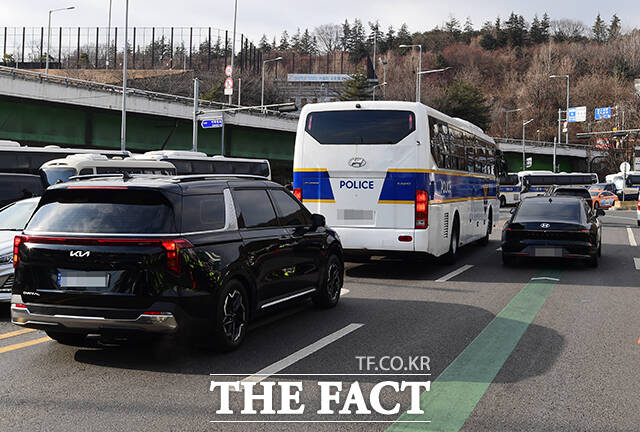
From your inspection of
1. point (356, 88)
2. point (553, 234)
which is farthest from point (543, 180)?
point (553, 234)

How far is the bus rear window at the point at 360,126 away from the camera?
12.7 metres

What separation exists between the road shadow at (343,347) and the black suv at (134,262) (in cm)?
34

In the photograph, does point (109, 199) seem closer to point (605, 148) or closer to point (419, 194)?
point (419, 194)

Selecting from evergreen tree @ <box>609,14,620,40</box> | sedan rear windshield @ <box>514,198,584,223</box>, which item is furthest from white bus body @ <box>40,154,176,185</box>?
evergreen tree @ <box>609,14,620,40</box>

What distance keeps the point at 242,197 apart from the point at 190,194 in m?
0.98

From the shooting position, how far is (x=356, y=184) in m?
12.9

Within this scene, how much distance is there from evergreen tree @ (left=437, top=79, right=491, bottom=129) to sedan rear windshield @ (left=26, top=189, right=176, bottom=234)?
87035mm

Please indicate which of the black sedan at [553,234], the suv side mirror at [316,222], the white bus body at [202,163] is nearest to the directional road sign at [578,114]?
the white bus body at [202,163]

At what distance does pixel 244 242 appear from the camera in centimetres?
709

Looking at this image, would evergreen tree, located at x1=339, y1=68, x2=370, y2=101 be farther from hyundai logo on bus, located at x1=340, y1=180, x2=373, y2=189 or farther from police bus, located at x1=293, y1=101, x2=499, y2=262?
hyundai logo on bus, located at x1=340, y1=180, x2=373, y2=189

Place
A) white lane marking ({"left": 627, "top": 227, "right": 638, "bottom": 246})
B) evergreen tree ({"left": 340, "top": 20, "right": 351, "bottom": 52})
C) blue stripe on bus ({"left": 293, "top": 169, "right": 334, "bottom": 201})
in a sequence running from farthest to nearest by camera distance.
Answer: evergreen tree ({"left": 340, "top": 20, "right": 351, "bottom": 52}), white lane marking ({"left": 627, "top": 227, "right": 638, "bottom": 246}), blue stripe on bus ({"left": 293, "top": 169, "right": 334, "bottom": 201})

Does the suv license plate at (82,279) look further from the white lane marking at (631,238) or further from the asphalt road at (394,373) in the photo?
the white lane marking at (631,238)

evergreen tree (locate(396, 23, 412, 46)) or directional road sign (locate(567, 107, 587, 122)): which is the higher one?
evergreen tree (locate(396, 23, 412, 46))

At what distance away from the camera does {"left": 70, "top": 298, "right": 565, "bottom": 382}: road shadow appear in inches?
248
